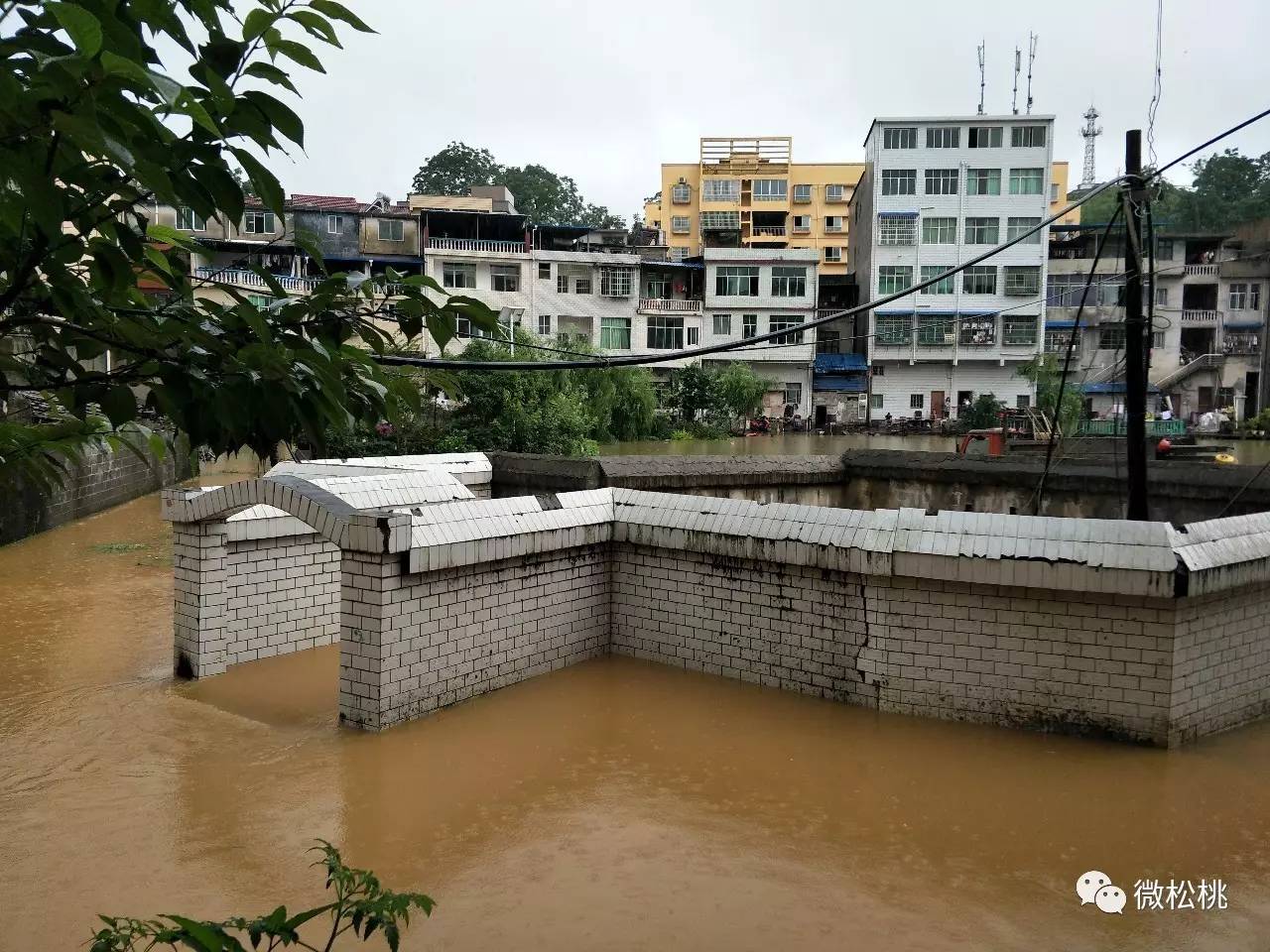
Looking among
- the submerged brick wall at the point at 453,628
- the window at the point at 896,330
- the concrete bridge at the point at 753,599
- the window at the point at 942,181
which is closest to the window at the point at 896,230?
the window at the point at 942,181

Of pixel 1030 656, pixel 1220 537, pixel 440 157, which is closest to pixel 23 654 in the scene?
pixel 1030 656

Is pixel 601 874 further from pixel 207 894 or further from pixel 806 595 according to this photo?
pixel 806 595

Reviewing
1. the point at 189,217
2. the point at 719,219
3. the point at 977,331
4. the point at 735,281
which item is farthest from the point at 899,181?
the point at 189,217

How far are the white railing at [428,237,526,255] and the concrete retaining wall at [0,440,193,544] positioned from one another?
17377 mm

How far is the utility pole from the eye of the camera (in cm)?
861

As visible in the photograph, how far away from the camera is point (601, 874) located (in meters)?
5.96

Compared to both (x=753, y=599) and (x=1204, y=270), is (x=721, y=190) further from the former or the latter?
(x=753, y=599)

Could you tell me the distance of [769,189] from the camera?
54.7 meters

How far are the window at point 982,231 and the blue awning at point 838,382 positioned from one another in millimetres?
7665

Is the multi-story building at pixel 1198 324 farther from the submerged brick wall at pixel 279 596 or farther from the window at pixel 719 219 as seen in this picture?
the submerged brick wall at pixel 279 596

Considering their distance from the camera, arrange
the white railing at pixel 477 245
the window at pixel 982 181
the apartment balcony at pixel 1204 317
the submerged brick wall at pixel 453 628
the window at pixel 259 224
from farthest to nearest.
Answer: the apartment balcony at pixel 1204 317
the window at pixel 982 181
the white railing at pixel 477 245
the window at pixel 259 224
the submerged brick wall at pixel 453 628

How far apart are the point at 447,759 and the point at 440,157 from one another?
67166 mm

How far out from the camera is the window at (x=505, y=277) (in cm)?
4256

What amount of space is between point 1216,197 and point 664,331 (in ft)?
121
